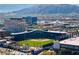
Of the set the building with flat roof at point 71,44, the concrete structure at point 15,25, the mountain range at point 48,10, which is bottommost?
the building with flat roof at point 71,44

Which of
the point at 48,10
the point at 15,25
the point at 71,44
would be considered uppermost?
the point at 48,10

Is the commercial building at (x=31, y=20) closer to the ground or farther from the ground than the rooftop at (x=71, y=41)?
farther from the ground

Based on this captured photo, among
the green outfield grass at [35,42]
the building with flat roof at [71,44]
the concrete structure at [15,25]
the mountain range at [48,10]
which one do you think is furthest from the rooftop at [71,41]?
the concrete structure at [15,25]

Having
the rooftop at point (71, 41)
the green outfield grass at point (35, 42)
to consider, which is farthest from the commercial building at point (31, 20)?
the rooftop at point (71, 41)

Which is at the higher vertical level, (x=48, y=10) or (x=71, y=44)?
(x=48, y=10)

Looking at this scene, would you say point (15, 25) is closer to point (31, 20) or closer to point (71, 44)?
point (31, 20)

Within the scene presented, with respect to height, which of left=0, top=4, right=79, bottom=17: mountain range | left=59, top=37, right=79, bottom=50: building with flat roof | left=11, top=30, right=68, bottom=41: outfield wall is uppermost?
left=0, top=4, right=79, bottom=17: mountain range

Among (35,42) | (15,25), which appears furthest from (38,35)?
(15,25)

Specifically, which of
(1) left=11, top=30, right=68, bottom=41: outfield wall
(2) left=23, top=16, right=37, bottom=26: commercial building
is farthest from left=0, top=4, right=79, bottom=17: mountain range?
(1) left=11, top=30, right=68, bottom=41: outfield wall

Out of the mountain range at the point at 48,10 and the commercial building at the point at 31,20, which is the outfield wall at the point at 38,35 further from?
the mountain range at the point at 48,10

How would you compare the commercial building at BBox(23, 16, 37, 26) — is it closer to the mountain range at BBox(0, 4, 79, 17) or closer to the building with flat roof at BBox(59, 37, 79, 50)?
the mountain range at BBox(0, 4, 79, 17)
